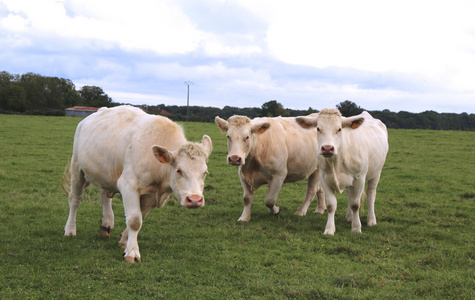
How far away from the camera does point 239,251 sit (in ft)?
21.1

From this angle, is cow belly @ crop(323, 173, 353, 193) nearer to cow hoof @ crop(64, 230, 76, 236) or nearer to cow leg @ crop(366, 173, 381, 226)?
cow leg @ crop(366, 173, 381, 226)

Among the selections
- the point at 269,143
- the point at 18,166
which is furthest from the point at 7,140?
the point at 269,143

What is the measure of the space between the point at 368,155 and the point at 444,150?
56.7ft

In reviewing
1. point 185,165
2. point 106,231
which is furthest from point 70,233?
point 185,165

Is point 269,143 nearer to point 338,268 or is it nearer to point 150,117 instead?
point 150,117

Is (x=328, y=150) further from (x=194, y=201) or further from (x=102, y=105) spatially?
(x=102, y=105)

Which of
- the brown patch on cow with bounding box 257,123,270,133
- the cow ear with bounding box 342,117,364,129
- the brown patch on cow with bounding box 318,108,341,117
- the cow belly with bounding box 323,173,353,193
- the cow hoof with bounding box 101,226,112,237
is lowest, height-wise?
the cow hoof with bounding box 101,226,112,237

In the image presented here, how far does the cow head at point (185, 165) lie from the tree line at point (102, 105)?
1325 inches

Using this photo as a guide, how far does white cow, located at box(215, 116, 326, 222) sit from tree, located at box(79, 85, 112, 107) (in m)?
84.5

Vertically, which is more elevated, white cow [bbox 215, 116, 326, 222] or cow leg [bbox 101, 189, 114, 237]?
white cow [bbox 215, 116, 326, 222]

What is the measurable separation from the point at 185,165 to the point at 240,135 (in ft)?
8.92

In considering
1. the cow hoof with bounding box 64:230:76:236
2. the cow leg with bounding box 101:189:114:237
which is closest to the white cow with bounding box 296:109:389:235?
the cow leg with bounding box 101:189:114:237

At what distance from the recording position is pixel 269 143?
8.75m

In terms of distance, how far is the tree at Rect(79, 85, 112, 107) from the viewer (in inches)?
3531
